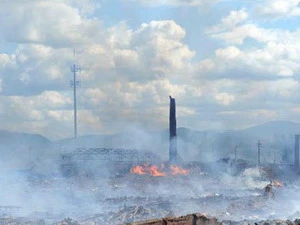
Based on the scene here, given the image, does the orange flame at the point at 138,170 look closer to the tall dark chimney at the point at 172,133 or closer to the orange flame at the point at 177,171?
the orange flame at the point at 177,171

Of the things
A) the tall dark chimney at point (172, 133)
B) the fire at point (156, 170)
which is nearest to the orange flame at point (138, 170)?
the fire at point (156, 170)

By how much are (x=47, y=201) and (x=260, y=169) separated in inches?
1236

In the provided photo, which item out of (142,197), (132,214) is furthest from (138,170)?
(132,214)

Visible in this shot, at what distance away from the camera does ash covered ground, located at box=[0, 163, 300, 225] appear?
3419 cm

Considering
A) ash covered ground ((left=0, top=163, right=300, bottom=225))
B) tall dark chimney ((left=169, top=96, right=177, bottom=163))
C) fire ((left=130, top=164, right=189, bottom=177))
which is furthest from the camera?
tall dark chimney ((left=169, top=96, right=177, bottom=163))

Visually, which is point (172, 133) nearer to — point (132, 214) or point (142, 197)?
point (142, 197)

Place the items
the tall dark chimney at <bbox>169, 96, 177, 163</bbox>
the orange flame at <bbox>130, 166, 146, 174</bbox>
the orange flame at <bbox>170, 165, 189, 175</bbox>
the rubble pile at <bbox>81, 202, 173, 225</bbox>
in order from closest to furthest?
the rubble pile at <bbox>81, 202, 173, 225</bbox>
the orange flame at <bbox>170, 165, 189, 175</bbox>
the orange flame at <bbox>130, 166, 146, 174</bbox>
the tall dark chimney at <bbox>169, 96, 177, 163</bbox>

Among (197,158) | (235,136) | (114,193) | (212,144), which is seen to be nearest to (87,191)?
(114,193)

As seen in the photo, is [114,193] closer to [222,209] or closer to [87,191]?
[87,191]

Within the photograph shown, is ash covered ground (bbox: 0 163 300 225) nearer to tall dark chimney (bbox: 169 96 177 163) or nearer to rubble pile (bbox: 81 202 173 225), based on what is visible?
rubble pile (bbox: 81 202 173 225)

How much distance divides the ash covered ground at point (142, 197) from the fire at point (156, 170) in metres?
1.40

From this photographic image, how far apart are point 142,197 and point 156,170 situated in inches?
681

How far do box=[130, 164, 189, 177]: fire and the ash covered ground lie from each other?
4.60ft

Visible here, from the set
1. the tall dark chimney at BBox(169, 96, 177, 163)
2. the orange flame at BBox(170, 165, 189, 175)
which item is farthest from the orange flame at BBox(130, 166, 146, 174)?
the tall dark chimney at BBox(169, 96, 177, 163)
